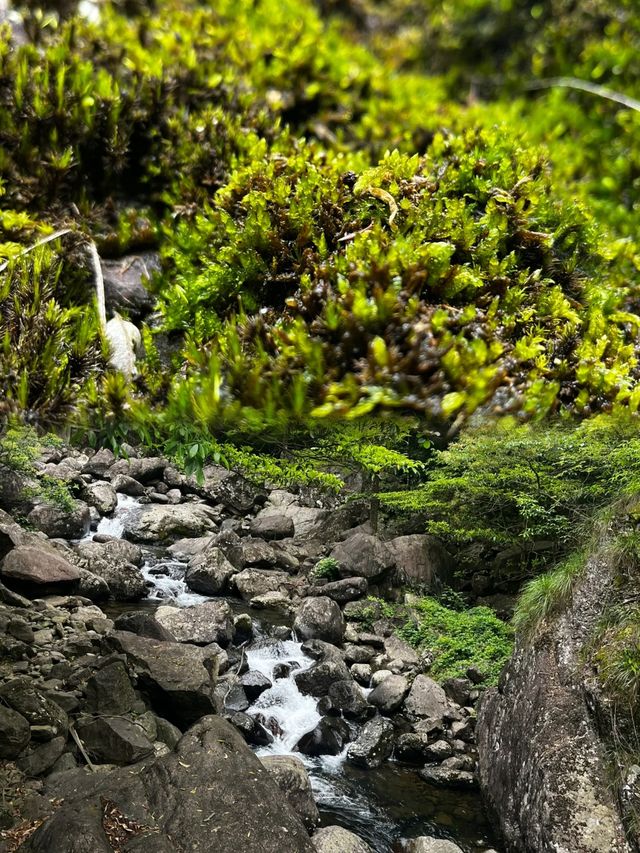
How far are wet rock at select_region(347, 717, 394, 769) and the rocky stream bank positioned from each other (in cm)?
2

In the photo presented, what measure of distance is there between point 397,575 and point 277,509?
11.6ft

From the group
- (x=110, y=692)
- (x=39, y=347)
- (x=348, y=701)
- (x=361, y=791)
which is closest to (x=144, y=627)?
(x=110, y=692)

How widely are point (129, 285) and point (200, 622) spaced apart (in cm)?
958

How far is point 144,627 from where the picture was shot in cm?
916

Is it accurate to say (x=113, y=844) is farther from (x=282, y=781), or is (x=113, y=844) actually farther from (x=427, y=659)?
(x=427, y=659)

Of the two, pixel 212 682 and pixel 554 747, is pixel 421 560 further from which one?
pixel 212 682

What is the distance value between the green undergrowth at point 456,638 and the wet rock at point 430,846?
10.8 feet

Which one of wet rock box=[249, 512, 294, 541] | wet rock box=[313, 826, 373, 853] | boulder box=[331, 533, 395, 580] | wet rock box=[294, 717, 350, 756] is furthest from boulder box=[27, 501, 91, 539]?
wet rock box=[313, 826, 373, 853]

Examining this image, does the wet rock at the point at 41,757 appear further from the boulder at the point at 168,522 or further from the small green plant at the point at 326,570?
the small green plant at the point at 326,570

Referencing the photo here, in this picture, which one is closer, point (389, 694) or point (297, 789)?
point (297, 789)

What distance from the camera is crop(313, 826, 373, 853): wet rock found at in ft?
19.3

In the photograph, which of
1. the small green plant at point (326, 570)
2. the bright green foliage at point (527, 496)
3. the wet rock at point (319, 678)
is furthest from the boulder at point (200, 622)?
the bright green foliage at point (527, 496)

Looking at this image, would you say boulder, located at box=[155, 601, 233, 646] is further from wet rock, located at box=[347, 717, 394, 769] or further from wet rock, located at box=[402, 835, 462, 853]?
wet rock, located at box=[402, 835, 462, 853]

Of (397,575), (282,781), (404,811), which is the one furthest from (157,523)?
(404,811)
